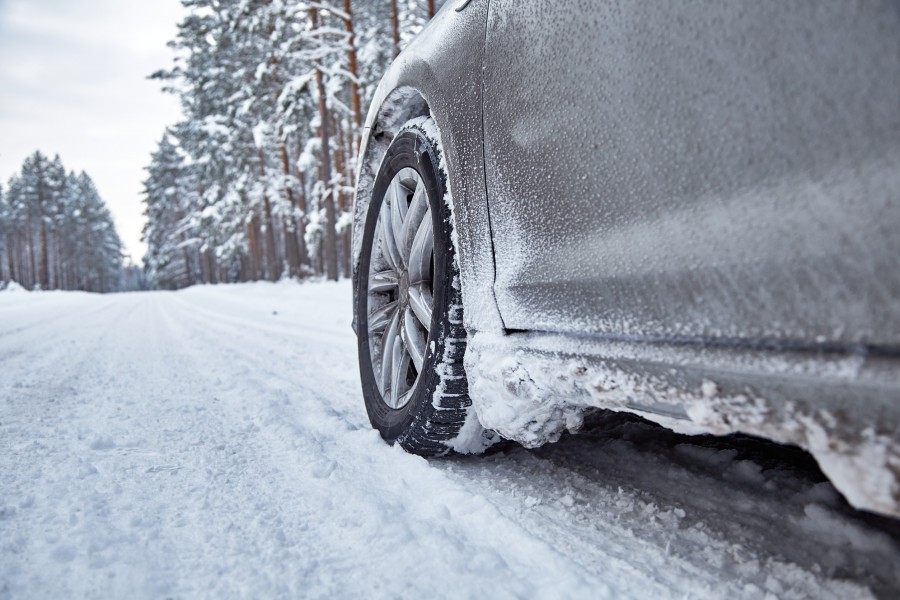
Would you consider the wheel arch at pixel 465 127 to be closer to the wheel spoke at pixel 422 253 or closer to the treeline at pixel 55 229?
the wheel spoke at pixel 422 253

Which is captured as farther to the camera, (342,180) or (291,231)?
(291,231)

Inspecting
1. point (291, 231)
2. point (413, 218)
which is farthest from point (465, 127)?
point (291, 231)

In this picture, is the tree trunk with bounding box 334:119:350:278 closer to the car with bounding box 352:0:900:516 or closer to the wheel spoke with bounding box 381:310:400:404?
the wheel spoke with bounding box 381:310:400:404

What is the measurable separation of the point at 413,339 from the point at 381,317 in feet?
1.10

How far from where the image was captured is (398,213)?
197cm

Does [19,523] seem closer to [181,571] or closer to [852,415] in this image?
[181,571]

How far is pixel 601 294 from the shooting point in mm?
1059

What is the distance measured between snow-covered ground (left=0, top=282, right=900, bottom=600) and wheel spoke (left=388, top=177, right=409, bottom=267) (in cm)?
72

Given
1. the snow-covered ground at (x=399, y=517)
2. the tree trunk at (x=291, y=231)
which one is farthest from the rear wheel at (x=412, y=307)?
the tree trunk at (x=291, y=231)

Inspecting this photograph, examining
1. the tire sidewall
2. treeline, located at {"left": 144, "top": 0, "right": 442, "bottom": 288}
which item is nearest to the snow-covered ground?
the tire sidewall

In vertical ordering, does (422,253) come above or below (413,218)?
below

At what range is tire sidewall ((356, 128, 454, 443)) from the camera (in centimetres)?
157

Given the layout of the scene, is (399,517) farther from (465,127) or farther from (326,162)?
(326,162)

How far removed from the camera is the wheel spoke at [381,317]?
80.2 inches
